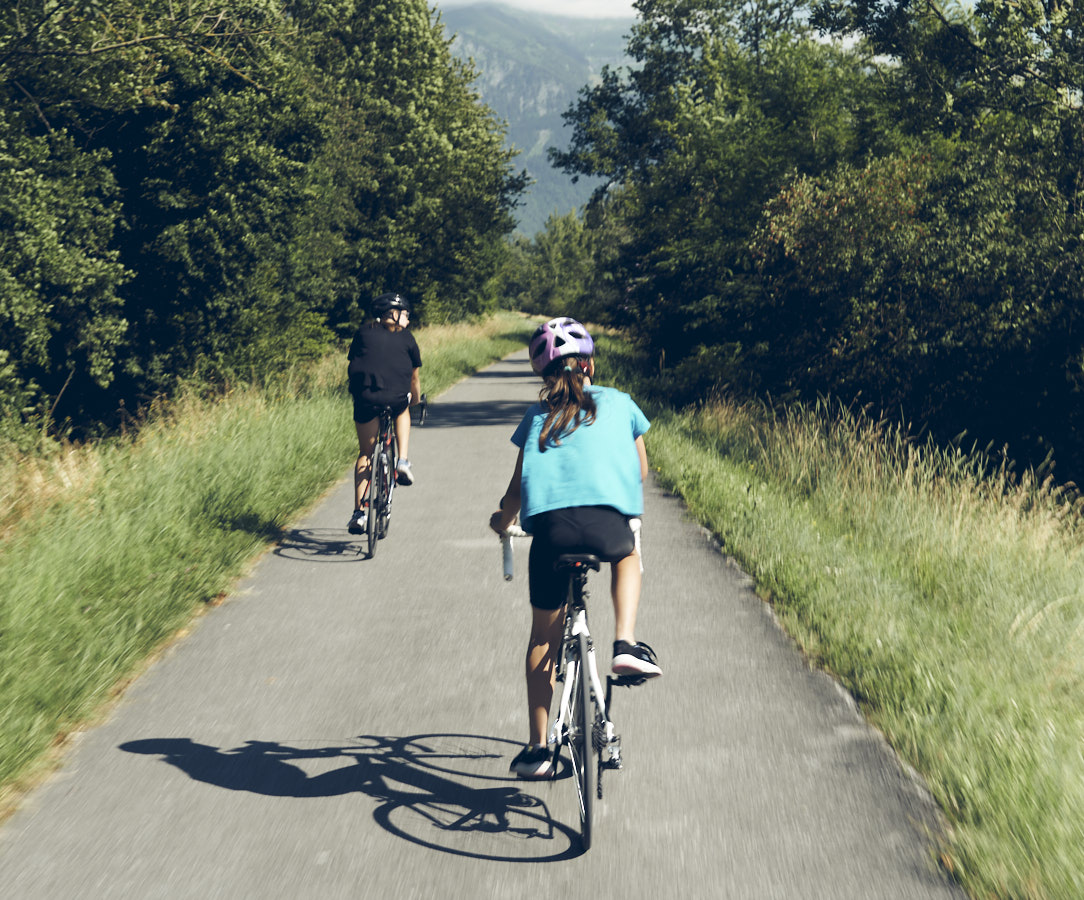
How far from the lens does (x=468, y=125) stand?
41562mm

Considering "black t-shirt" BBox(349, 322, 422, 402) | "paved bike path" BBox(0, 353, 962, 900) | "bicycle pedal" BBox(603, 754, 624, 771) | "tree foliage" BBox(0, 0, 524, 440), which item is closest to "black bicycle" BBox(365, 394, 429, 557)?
"black t-shirt" BBox(349, 322, 422, 402)

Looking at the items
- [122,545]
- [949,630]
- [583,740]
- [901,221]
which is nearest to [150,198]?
[901,221]

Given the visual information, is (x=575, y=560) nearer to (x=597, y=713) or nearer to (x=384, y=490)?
(x=597, y=713)

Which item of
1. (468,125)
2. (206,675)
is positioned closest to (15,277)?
(206,675)

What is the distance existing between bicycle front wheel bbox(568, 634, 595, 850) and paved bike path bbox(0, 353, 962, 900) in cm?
16

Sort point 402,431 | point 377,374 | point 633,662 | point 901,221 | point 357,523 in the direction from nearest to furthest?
1. point 633,662
2. point 357,523
3. point 377,374
4. point 402,431
5. point 901,221

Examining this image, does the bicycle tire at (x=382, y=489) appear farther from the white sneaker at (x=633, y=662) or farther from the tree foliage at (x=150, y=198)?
the tree foliage at (x=150, y=198)

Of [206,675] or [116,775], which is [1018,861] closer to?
[116,775]

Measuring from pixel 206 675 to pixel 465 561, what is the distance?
2929 millimetres

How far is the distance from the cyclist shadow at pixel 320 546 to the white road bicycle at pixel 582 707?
4592mm

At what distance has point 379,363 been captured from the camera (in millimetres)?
8438

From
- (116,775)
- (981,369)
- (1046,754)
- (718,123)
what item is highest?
(718,123)

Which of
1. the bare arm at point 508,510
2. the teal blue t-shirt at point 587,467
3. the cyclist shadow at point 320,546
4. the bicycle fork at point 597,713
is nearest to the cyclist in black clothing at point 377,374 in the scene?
the cyclist shadow at point 320,546

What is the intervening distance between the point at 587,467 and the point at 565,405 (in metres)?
0.25
